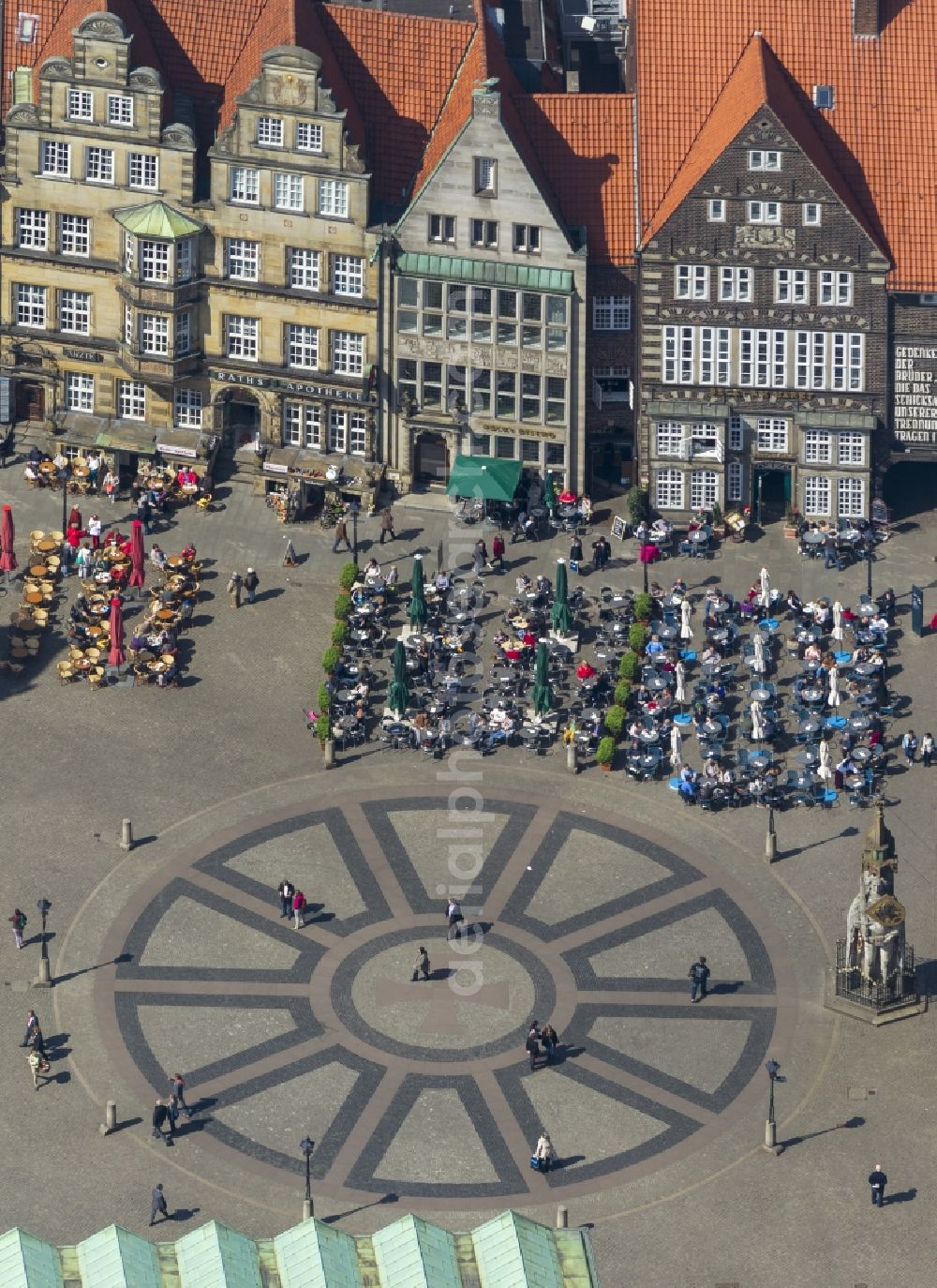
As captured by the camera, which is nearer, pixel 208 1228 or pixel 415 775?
pixel 208 1228

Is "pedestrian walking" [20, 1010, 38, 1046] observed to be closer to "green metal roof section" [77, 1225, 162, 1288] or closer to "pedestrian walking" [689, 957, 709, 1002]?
"pedestrian walking" [689, 957, 709, 1002]

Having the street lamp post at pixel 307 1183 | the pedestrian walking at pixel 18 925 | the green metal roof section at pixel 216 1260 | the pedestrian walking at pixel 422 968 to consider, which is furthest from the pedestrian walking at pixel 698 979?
the green metal roof section at pixel 216 1260

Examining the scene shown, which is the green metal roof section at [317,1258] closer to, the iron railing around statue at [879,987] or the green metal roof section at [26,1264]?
the green metal roof section at [26,1264]

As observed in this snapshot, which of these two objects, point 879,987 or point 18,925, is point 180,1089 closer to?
point 18,925

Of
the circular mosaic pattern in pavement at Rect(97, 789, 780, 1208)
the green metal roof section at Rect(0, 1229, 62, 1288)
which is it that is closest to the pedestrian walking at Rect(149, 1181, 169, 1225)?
the circular mosaic pattern in pavement at Rect(97, 789, 780, 1208)

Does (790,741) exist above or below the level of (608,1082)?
above

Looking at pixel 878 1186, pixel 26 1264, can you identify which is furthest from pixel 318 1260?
pixel 878 1186

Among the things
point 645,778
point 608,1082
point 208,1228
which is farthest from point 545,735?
point 208,1228

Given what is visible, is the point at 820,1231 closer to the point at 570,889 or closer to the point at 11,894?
the point at 570,889
